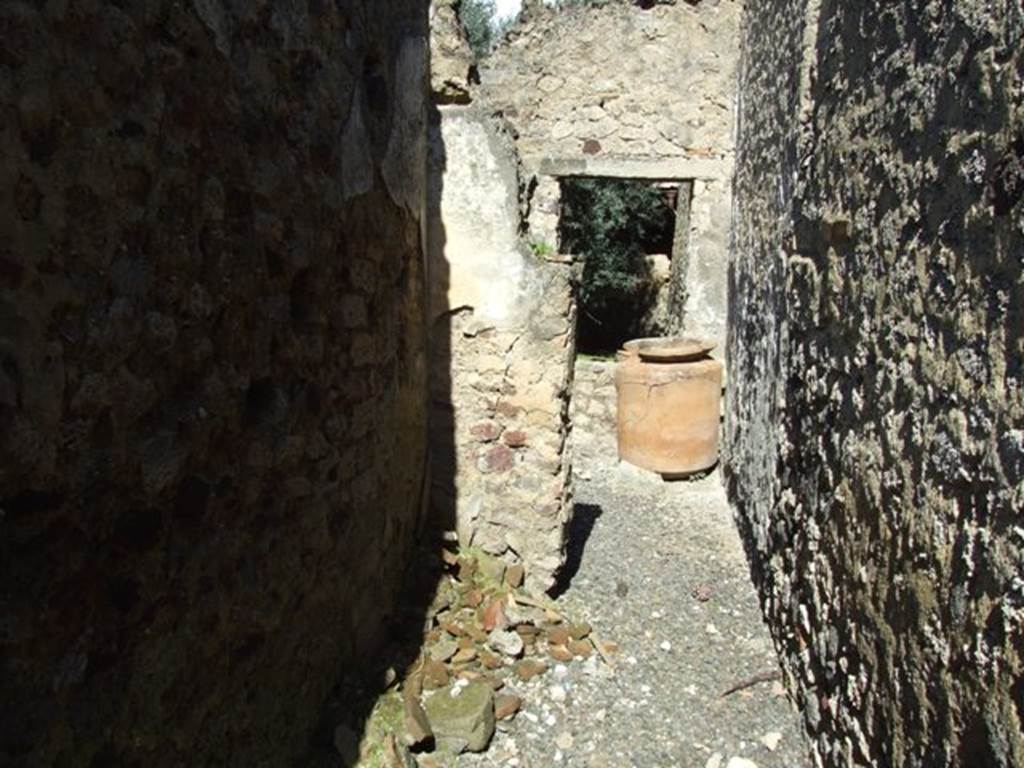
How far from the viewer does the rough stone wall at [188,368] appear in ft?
4.00

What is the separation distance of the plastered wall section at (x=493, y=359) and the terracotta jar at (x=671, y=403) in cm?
214

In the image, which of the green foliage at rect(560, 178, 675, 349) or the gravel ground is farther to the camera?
the green foliage at rect(560, 178, 675, 349)

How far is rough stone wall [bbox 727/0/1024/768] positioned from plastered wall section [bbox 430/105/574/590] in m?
1.00

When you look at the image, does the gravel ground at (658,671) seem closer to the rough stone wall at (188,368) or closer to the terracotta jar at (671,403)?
the rough stone wall at (188,368)

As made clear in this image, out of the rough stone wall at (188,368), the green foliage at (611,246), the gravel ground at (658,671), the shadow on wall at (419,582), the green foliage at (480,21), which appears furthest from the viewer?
the green foliage at (480,21)

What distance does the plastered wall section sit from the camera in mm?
3242

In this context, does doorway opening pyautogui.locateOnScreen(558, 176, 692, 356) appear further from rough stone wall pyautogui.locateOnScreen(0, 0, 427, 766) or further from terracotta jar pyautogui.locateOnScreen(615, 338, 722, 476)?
rough stone wall pyautogui.locateOnScreen(0, 0, 427, 766)

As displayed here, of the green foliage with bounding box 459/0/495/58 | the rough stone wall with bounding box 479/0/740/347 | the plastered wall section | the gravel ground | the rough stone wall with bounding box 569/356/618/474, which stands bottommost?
the gravel ground

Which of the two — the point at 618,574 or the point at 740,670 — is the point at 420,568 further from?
the point at 740,670

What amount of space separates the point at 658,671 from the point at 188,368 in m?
2.24

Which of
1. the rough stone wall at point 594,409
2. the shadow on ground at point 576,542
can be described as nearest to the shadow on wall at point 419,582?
the shadow on ground at point 576,542

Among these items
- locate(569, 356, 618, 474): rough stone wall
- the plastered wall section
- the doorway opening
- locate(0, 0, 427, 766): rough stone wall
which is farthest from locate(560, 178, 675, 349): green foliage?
locate(0, 0, 427, 766): rough stone wall

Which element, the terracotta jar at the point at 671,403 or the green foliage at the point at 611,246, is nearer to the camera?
the terracotta jar at the point at 671,403

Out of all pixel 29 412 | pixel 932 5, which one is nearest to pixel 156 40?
pixel 29 412
